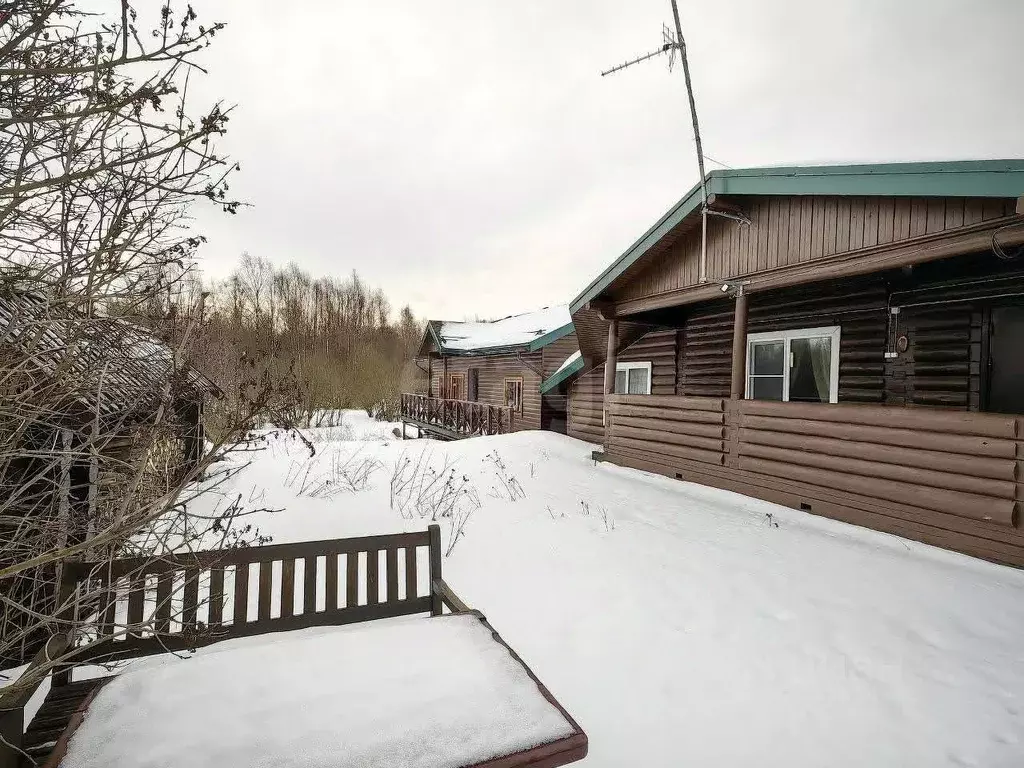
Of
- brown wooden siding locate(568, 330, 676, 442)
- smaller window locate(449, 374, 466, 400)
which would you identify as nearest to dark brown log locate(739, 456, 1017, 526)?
brown wooden siding locate(568, 330, 676, 442)

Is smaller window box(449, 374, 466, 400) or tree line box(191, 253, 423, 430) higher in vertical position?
tree line box(191, 253, 423, 430)

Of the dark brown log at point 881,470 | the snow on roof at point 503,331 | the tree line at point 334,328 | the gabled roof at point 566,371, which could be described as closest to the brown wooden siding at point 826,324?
the dark brown log at point 881,470

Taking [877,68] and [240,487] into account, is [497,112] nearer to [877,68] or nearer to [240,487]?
[877,68]

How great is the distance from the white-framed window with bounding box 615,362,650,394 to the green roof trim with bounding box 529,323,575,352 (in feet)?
9.25

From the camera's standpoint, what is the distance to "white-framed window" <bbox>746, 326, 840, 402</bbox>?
826cm

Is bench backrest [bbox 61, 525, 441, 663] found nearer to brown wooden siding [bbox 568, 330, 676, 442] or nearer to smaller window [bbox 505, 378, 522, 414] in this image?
brown wooden siding [bbox 568, 330, 676, 442]

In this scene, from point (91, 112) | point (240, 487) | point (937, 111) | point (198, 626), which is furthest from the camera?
point (937, 111)

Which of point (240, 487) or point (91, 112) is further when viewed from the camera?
point (240, 487)

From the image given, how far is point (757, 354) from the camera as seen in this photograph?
936 centimetres

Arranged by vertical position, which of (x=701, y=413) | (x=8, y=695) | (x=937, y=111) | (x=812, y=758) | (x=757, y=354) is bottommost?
(x=812, y=758)

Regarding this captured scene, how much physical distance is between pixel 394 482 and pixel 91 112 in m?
6.51

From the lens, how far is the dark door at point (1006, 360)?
638 centimetres

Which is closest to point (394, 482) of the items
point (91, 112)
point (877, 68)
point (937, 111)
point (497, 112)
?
point (91, 112)

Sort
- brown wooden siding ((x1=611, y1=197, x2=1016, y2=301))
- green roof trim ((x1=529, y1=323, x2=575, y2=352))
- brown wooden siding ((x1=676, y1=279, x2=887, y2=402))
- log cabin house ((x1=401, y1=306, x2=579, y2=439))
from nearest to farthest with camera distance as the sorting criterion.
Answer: brown wooden siding ((x1=611, y1=197, x2=1016, y2=301)) < brown wooden siding ((x1=676, y1=279, x2=887, y2=402)) < green roof trim ((x1=529, y1=323, x2=575, y2=352)) < log cabin house ((x1=401, y1=306, x2=579, y2=439))
